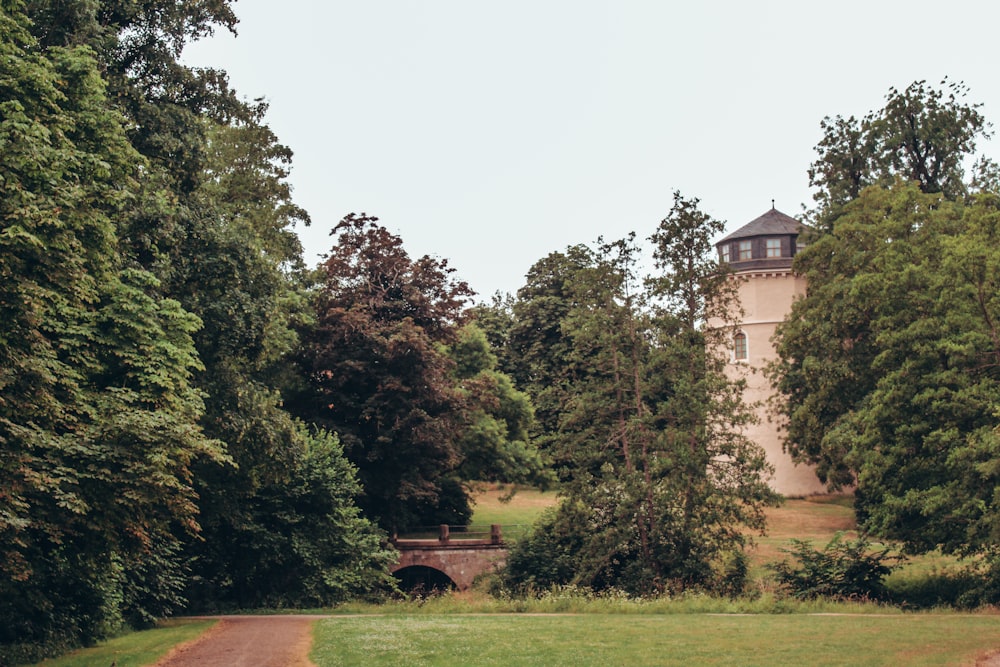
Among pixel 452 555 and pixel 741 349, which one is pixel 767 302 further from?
pixel 452 555

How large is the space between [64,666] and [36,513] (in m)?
2.76

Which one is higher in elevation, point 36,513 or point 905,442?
point 905,442

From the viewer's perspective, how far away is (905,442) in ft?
92.8

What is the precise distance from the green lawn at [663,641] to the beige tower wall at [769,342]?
107 ft

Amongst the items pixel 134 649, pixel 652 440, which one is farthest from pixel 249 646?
pixel 652 440

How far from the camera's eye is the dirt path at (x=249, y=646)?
52.5ft

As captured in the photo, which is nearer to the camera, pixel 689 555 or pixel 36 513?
pixel 36 513

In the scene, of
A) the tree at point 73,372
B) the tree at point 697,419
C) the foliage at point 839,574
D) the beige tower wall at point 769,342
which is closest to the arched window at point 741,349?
the beige tower wall at point 769,342

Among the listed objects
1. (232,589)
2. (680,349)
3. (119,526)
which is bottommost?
(232,589)

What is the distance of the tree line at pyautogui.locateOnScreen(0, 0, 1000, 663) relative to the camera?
1636 centimetres

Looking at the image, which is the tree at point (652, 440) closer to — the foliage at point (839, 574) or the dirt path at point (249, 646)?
the foliage at point (839, 574)

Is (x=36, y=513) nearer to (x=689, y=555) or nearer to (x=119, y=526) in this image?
(x=119, y=526)

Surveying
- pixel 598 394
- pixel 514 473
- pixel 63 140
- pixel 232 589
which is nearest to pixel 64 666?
pixel 63 140

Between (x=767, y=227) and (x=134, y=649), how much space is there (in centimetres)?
4563
